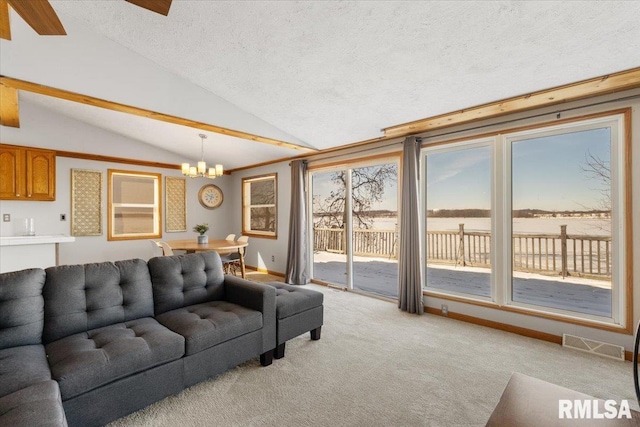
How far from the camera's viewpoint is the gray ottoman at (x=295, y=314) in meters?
2.56

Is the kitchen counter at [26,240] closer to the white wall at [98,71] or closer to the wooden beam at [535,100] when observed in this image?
the white wall at [98,71]

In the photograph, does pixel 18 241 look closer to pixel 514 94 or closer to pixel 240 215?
pixel 240 215

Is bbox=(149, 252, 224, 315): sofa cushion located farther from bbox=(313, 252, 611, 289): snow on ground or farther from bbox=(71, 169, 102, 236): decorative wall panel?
bbox=(71, 169, 102, 236): decorative wall panel

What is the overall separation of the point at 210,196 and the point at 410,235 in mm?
5018

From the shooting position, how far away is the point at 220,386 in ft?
7.02

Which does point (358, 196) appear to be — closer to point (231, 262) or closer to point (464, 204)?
point (464, 204)

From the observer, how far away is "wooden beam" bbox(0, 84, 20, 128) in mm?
3289

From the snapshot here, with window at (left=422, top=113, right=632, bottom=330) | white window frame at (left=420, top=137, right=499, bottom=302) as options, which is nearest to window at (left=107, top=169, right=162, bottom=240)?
white window frame at (left=420, top=137, right=499, bottom=302)

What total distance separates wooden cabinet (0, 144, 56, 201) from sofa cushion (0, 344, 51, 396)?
410cm

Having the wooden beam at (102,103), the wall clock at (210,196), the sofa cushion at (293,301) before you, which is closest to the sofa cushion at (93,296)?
the sofa cushion at (293,301)

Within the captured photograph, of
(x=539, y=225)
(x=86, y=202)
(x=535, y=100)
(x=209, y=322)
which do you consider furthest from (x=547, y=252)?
(x=86, y=202)

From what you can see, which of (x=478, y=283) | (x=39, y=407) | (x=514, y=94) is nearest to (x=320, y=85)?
(x=514, y=94)

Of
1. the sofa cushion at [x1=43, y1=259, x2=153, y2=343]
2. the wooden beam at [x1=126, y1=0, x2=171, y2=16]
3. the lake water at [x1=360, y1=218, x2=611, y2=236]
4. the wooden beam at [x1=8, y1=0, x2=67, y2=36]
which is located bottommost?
the sofa cushion at [x1=43, y1=259, x2=153, y2=343]

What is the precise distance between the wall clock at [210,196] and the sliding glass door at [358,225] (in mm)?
2753
